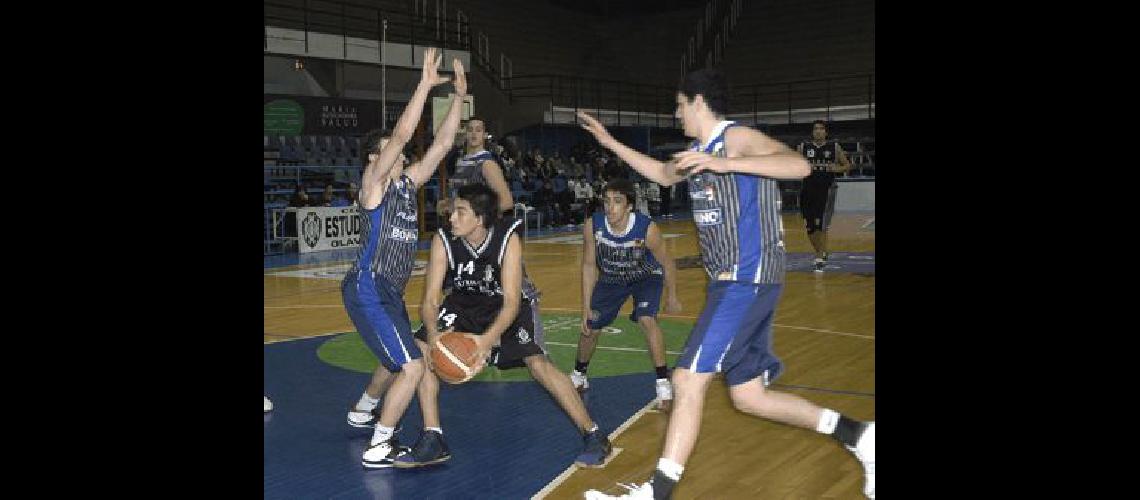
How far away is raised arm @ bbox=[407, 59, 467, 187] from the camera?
5.36 m

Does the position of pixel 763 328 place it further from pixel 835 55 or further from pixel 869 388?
pixel 835 55

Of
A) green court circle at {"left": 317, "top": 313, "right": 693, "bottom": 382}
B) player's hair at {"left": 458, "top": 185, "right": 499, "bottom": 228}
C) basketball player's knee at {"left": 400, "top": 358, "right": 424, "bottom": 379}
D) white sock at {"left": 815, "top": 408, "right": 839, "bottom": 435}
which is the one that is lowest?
green court circle at {"left": 317, "top": 313, "right": 693, "bottom": 382}

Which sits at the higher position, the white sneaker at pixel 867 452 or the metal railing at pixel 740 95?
the metal railing at pixel 740 95

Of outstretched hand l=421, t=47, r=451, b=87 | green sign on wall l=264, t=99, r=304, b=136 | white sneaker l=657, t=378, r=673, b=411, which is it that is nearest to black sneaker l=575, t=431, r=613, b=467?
white sneaker l=657, t=378, r=673, b=411

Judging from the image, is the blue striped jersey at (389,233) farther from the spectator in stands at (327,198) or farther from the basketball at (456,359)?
the spectator in stands at (327,198)

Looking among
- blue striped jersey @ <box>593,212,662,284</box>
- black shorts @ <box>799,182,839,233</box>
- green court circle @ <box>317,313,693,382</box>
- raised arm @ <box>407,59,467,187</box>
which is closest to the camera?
raised arm @ <box>407,59,467,187</box>

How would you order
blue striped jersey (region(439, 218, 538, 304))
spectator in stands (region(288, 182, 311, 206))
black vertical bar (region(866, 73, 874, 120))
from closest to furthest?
blue striped jersey (region(439, 218, 538, 304)), spectator in stands (region(288, 182, 311, 206)), black vertical bar (region(866, 73, 874, 120))

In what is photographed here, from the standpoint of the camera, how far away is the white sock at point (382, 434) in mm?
5137

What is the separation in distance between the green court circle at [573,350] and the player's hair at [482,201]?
2330mm

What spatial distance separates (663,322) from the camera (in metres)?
9.87

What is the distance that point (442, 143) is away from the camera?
5.49m

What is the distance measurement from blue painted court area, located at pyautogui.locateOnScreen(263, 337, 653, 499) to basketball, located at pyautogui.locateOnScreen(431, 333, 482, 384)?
0.49 meters

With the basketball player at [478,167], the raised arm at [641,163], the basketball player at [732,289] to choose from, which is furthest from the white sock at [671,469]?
the basketball player at [478,167]

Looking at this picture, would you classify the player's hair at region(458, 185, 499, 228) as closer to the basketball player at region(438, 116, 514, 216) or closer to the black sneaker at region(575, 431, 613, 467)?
the black sneaker at region(575, 431, 613, 467)
